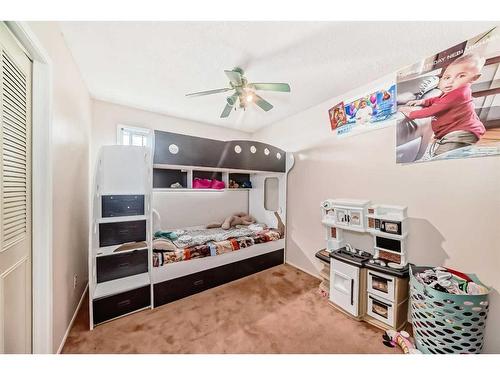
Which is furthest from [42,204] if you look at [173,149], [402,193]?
[402,193]

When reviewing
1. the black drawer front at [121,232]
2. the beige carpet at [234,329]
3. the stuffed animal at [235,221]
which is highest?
the black drawer front at [121,232]

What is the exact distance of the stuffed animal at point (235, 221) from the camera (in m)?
3.14

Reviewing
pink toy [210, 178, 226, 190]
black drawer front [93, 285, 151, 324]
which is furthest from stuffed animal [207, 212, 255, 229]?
black drawer front [93, 285, 151, 324]

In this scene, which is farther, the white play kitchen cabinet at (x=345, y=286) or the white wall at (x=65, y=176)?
the white play kitchen cabinet at (x=345, y=286)

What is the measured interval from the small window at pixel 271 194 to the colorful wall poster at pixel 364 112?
1.32 m

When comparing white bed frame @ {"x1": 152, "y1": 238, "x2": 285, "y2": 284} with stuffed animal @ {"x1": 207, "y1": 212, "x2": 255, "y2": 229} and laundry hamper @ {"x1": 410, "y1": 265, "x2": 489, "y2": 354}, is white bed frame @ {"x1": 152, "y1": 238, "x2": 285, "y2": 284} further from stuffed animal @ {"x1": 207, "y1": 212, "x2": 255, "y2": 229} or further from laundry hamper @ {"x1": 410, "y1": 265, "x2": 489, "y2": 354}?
laundry hamper @ {"x1": 410, "y1": 265, "x2": 489, "y2": 354}

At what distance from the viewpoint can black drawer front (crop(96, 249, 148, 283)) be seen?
1705 millimetres

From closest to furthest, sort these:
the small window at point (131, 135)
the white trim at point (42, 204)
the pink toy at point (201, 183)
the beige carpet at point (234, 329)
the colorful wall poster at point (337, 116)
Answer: the white trim at point (42, 204) → the beige carpet at point (234, 329) → the colorful wall poster at point (337, 116) → the small window at point (131, 135) → the pink toy at point (201, 183)

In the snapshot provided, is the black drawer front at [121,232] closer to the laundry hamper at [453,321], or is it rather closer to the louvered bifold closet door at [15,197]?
the louvered bifold closet door at [15,197]

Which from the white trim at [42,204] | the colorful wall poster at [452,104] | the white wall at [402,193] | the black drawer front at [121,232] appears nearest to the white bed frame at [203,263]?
the black drawer front at [121,232]

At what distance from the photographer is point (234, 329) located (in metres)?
1.59

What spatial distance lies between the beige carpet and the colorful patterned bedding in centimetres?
47

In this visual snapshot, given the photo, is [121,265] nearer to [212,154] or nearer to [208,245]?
[208,245]
